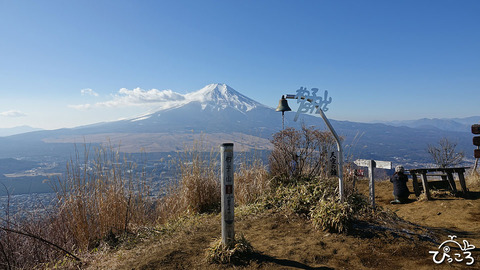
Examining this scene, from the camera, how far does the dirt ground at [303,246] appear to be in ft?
9.71

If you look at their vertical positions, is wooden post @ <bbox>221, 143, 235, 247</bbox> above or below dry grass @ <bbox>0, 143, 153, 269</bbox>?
above

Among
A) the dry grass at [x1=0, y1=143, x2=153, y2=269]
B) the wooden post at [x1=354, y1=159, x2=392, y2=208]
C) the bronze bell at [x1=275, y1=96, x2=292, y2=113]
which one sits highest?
the bronze bell at [x1=275, y1=96, x2=292, y2=113]

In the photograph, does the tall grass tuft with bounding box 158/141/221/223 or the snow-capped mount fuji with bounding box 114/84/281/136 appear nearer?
the tall grass tuft with bounding box 158/141/221/223

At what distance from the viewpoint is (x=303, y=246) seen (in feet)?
11.0

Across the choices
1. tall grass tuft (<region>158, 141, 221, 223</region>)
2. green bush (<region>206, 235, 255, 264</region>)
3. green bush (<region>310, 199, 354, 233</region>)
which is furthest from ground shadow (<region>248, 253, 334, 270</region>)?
tall grass tuft (<region>158, 141, 221, 223</region>)

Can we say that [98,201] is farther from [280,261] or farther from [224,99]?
[224,99]

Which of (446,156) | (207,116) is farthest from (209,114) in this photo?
(446,156)

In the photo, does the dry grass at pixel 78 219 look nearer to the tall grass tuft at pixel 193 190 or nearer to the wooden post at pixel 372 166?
the tall grass tuft at pixel 193 190

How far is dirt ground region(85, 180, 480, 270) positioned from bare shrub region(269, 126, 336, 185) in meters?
1.62

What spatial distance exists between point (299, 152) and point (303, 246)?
3.32 meters

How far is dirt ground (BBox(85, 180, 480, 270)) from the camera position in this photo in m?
2.96

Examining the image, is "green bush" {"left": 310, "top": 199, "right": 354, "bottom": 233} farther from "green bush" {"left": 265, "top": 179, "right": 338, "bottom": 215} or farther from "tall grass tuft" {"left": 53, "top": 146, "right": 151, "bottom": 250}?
"tall grass tuft" {"left": 53, "top": 146, "right": 151, "bottom": 250}

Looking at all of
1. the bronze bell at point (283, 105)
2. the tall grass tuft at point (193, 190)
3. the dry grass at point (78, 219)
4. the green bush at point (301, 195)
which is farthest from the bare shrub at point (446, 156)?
the dry grass at point (78, 219)

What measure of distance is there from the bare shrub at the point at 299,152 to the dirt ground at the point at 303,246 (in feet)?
5.31
